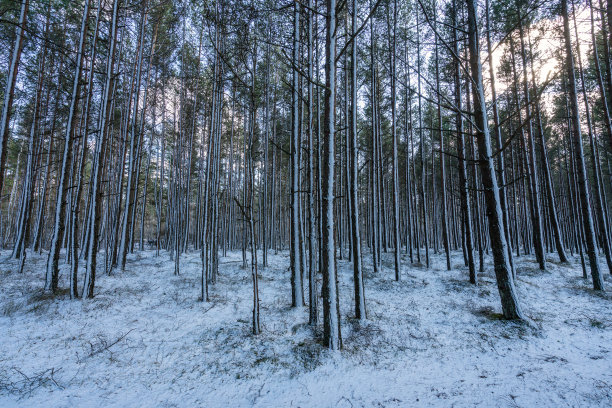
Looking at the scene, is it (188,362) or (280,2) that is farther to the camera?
(280,2)

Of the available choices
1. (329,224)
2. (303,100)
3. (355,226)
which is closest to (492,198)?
(355,226)

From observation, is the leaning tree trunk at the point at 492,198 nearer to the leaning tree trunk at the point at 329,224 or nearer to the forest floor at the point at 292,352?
the forest floor at the point at 292,352

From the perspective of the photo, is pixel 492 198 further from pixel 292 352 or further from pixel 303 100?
pixel 292 352

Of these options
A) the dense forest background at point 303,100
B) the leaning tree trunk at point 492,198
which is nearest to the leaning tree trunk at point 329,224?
the dense forest background at point 303,100

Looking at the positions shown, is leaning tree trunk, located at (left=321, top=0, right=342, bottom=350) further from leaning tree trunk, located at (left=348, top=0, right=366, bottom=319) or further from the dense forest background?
leaning tree trunk, located at (left=348, top=0, right=366, bottom=319)

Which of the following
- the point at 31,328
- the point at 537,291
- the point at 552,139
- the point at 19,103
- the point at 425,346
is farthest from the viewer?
the point at 552,139

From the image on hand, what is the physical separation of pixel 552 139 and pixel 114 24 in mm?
27555

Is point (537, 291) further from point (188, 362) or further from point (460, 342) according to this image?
point (188, 362)

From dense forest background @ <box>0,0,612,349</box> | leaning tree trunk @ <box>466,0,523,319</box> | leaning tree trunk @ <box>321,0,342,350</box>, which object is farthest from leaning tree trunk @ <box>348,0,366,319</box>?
leaning tree trunk @ <box>466,0,523,319</box>

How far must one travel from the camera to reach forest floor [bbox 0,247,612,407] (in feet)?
10.2

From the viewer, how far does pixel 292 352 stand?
164 inches

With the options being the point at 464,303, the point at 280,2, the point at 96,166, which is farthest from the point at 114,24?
the point at 464,303

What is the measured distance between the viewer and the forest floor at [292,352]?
3.11 m

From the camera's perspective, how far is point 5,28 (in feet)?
29.1
